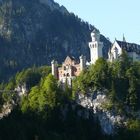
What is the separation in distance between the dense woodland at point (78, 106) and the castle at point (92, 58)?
7.19 meters

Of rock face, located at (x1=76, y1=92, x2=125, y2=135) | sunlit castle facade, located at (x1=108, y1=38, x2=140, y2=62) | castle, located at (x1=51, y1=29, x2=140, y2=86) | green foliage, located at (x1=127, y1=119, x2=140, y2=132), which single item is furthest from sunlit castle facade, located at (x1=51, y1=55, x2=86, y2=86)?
green foliage, located at (x1=127, y1=119, x2=140, y2=132)

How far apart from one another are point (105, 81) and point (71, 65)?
18561 mm

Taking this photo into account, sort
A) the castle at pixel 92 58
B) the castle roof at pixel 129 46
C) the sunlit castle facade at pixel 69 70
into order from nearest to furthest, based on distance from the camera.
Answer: the sunlit castle facade at pixel 69 70
the castle at pixel 92 58
the castle roof at pixel 129 46

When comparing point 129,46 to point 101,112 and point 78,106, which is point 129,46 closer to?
point 101,112

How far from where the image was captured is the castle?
162512mm

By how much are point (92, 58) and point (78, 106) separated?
1019 inches

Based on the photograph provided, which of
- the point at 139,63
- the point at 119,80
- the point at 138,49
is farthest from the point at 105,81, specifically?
the point at 138,49

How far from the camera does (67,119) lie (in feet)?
469

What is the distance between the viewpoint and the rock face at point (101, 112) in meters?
146

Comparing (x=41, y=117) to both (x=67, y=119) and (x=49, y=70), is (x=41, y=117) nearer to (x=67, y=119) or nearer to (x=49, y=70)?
(x=67, y=119)

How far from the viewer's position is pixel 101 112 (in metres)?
148

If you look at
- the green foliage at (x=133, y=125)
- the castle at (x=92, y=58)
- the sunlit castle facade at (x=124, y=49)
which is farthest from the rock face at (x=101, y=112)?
the sunlit castle facade at (x=124, y=49)

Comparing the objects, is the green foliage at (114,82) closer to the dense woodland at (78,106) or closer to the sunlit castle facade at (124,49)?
the dense woodland at (78,106)

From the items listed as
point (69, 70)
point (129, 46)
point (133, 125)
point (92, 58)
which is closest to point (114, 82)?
point (133, 125)
